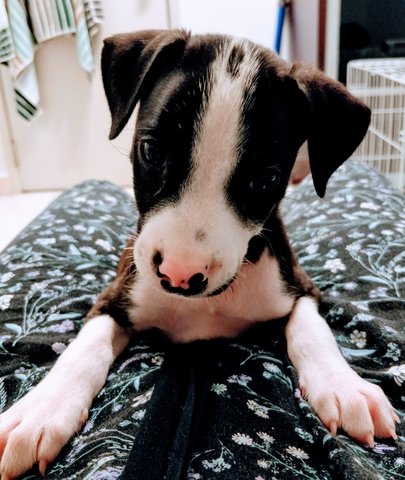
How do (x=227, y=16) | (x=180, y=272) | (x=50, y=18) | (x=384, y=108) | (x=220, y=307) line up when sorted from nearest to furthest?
(x=180, y=272) < (x=220, y=307) < (x=384, y=108) < (x=50, y=18) < (x=227, y=16)

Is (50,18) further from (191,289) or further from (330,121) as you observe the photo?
(191,289)

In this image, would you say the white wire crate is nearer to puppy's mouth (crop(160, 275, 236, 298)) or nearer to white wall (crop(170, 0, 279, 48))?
white wall (crop(170, 0, 279, 48))

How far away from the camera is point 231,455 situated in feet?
3.42

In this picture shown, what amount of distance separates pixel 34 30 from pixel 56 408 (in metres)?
3.83

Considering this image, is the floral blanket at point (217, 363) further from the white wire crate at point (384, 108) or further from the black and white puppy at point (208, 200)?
the white wire crate at point (384, 108)

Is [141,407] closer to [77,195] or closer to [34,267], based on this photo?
[34,267]

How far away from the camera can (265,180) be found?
123cm

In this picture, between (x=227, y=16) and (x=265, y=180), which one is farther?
(x=227, y=16)

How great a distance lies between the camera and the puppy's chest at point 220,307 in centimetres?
151

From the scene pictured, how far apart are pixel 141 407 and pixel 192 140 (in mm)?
605

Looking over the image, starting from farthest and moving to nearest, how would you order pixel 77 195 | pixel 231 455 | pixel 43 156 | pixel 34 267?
pixel 43 156 → pixel 77 195 → pixel 34 267 → pixel 231 455

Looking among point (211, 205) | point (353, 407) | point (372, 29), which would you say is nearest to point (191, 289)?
point (211, 205)

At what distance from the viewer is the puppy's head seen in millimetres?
1107

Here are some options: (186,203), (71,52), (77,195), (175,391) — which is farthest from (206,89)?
(71,52)
